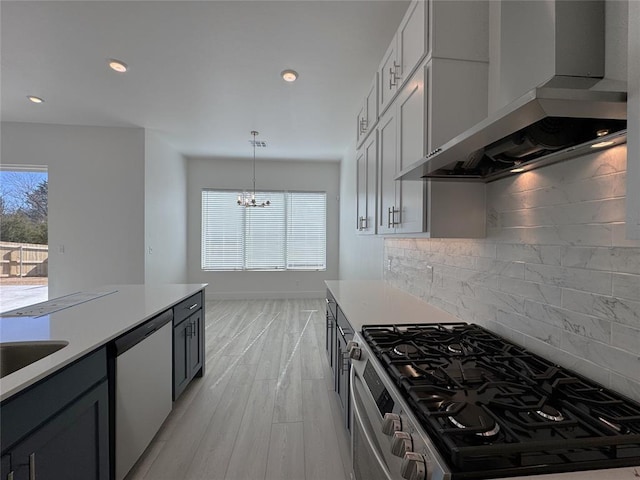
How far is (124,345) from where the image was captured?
5.28 ft

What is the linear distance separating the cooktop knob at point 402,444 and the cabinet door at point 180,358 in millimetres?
1997

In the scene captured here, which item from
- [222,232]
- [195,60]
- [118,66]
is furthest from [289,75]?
[222,232]

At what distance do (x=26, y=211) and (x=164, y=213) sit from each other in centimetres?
191

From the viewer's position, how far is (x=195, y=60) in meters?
2.91

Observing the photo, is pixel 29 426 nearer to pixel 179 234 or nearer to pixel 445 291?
pixel 445 291

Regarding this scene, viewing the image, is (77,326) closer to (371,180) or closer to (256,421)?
(256,421)

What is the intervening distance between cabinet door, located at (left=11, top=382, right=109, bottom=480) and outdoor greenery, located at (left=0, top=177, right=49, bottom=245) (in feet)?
15.5

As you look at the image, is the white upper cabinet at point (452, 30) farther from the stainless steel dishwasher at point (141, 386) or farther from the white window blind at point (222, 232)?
the white window blind at point (222, 232)

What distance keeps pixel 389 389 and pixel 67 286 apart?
5643mm

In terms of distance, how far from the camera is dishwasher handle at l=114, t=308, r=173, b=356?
1.58m

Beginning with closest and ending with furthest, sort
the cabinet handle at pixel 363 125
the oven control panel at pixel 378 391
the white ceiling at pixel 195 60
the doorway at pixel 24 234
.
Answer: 1. the oven control panel at pixel 378 391
2. the white ceiling at pixel 195 60
3. the cabinet handle at pixel 363 125
4. the doorway at pixel 24 234

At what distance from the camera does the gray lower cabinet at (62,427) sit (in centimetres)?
100

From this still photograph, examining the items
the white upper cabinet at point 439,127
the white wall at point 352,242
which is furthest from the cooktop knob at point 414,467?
the white wall at point 352,242

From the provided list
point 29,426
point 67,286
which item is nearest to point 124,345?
point 29,426
